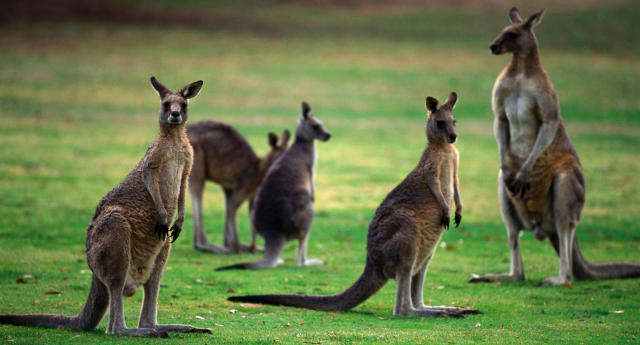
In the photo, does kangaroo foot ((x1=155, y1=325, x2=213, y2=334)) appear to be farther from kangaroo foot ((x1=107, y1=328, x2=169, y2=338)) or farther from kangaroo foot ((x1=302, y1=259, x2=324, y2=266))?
kangaroo foot ((x1=302, y1=259, x2=324, y2=266))

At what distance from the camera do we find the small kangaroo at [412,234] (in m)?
7.04

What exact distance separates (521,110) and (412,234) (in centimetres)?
250

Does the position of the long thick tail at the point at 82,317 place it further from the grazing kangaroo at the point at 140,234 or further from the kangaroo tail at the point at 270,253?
the kangaroo tail at the point at 270,253

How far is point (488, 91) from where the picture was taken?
2870 cm

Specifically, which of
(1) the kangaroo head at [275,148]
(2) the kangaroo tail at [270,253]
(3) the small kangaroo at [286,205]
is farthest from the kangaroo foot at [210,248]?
(1) the kangaroo head at [275,148]

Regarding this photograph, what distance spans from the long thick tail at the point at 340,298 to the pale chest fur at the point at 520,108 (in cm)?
258

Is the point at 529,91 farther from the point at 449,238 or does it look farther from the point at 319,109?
the point at 319,109

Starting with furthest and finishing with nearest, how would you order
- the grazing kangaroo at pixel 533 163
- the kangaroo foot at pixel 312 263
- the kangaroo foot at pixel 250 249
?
1. the kangaroo foot at pixel 250 249
2. the kangaroo foot at pixel 312 263
3. the grazing kangaroo at pixel 533 163

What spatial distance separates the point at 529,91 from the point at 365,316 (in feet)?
9.96

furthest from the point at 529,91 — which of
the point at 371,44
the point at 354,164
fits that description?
the point at 371,44

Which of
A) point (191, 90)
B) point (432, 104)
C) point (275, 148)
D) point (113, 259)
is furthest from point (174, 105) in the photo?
point (275, 148)

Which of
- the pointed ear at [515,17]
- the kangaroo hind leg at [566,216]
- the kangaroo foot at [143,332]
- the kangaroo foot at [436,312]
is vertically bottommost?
the kangaroo foot at [143,332]

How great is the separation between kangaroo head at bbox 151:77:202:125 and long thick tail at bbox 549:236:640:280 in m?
4.33

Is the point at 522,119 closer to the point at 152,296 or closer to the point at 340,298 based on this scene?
the point at 340,298
